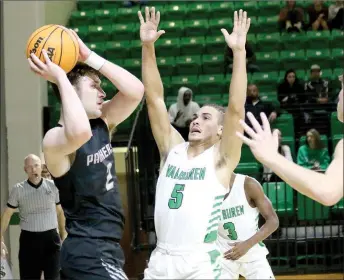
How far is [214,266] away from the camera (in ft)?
14.5

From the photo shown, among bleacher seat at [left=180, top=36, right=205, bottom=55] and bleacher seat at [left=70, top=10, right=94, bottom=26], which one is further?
bleacher seat at [left=70, top=10, right=94, bottom=26]

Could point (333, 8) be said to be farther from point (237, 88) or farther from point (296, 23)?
point (237, 88)

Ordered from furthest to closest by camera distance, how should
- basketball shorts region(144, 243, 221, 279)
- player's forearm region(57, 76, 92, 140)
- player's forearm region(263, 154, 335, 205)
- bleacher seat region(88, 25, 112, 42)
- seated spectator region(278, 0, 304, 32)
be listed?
bleacher seat region(88, 25, 112, 42) < seated spectator region(278, 0, 304, 32) < basketball shorts region(144, 243, 221, 279) < player's forearm region(57, 76, 92, 140) < player's forearm region(263, 154, 335, 205)

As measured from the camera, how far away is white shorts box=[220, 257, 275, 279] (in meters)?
5.87

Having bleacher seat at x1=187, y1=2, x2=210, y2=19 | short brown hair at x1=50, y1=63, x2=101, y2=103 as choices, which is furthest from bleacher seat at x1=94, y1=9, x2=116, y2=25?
short brown hair at x1=50, y1=63, x2=101, y2=103

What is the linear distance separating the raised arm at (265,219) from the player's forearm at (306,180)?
7.48ft

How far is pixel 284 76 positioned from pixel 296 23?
5.46 ft

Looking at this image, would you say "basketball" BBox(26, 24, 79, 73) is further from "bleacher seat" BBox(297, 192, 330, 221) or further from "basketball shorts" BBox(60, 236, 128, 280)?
"bleacher seat" BBox(297, 192, 330, 221)

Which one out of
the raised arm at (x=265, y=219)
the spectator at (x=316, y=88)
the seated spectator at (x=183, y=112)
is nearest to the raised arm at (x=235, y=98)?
the raised arm at (x=265, y=219)

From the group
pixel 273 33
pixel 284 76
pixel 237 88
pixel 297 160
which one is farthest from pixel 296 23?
pixel 237 88

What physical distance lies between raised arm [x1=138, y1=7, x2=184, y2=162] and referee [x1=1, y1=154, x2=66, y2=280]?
139 inches

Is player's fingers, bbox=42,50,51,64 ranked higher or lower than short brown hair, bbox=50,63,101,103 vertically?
higher

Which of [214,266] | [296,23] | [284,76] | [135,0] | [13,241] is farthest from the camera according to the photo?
[135,0]

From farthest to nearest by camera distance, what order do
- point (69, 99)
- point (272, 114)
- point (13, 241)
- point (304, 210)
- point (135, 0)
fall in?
point (135, 0)
point (13, 241)
point (272, 114)
point (304, 210)
point (69, 99)
